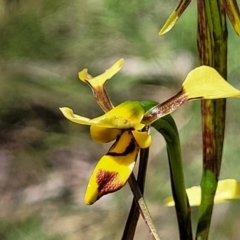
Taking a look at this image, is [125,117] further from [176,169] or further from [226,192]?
[226,192]

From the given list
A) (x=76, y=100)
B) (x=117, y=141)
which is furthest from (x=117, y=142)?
(x=76, y=100)

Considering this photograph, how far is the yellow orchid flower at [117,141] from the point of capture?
34 centimetres

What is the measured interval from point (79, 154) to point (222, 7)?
2.07 feet

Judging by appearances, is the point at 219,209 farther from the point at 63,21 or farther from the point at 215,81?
the point at 215,81

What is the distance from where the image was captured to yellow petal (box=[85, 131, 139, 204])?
34 centimetres

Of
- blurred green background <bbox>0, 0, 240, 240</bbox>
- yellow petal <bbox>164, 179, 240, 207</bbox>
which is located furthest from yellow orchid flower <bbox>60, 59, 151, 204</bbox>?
blurred green background <bbox>0, 0, 240, 240</bbox>

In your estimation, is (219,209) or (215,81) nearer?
(215,81)

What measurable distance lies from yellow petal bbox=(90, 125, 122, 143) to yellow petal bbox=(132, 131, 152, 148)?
0.6 inches

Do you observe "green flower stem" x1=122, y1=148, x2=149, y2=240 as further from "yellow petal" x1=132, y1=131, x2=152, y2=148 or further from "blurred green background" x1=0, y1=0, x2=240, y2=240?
"blurred green background" x1=0, y1=0, x2=240, y2=240

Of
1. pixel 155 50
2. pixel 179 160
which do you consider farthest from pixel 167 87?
pixel 179 160

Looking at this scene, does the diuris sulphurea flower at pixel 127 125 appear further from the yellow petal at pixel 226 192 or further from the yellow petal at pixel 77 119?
the yellow petal at pixel 226 192

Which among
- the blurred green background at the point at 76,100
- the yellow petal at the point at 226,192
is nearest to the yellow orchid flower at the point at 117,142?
the yellow petal at the point at 226,192

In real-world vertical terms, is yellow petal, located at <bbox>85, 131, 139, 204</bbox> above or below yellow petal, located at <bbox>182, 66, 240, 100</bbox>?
below

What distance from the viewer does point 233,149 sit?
2.93ft
